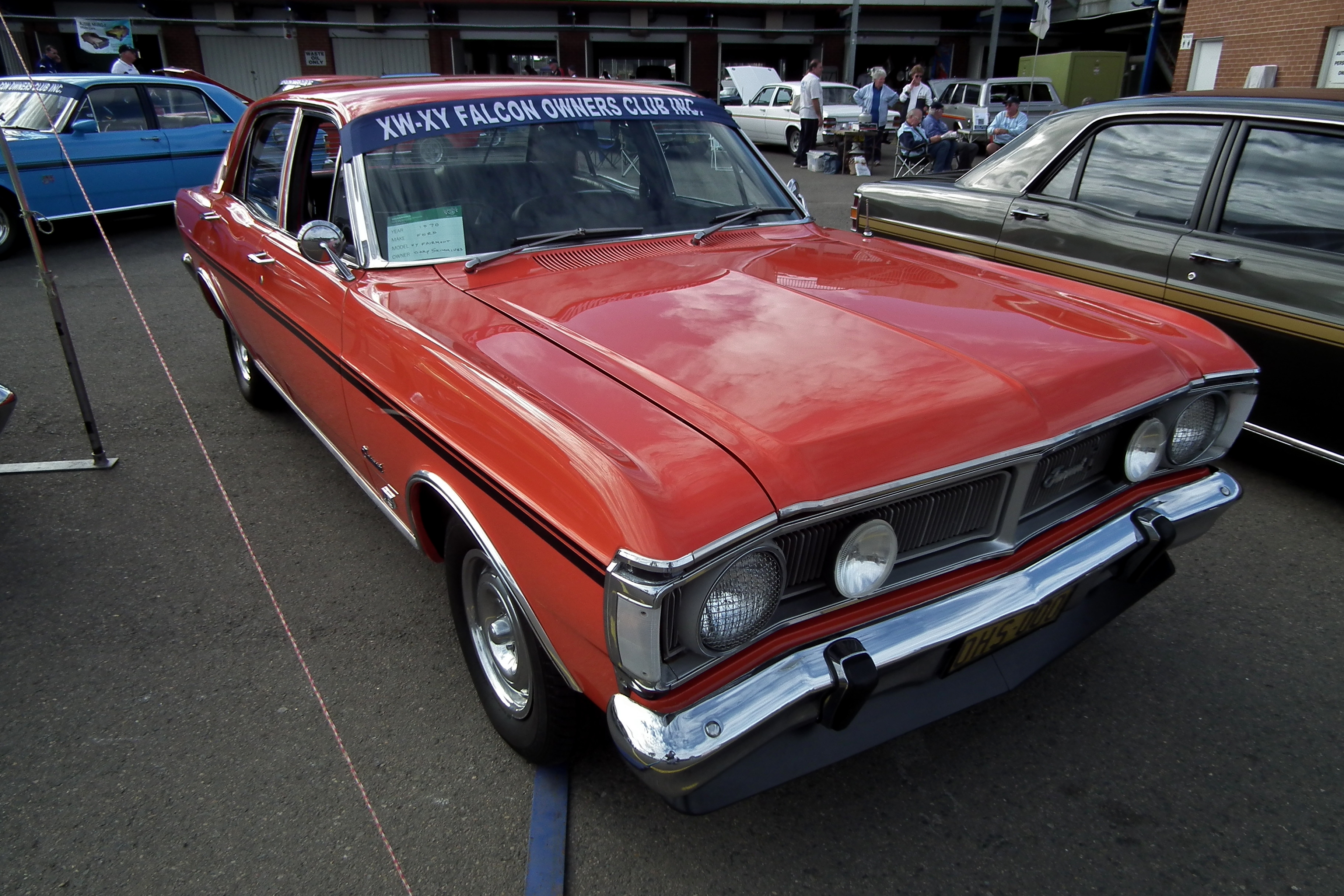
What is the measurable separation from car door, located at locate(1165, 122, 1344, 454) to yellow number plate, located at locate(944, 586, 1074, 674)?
2014 millimetres

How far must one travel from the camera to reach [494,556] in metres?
2.06

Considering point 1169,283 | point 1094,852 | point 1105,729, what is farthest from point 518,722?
point 1169,283

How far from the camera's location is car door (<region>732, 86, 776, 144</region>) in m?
18.8

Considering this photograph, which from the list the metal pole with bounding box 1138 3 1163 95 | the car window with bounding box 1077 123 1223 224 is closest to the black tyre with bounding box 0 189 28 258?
the car window with bounding box 1077 123 1223 224

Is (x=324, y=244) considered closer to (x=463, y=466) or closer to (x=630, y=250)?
(x=630, y=250)

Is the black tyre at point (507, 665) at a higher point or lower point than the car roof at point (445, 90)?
lower

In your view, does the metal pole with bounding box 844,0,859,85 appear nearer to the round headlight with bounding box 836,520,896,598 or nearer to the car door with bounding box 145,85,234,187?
the car door with bounding box 145,85,234,187

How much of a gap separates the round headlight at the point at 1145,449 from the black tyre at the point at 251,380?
3.85 m

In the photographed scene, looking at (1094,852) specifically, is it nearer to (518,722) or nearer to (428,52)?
(518,722)

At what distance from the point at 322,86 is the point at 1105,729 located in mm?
3659

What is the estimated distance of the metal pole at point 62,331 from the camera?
3.68 metres

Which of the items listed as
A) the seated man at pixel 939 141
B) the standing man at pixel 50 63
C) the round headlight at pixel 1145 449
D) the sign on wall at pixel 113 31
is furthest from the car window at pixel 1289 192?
the sign on wall at pixel 113 31

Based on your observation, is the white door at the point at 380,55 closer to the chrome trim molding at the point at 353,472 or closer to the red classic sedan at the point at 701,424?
the chrome trim molding at the point at 353,472

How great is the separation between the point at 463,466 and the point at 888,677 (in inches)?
42.7
